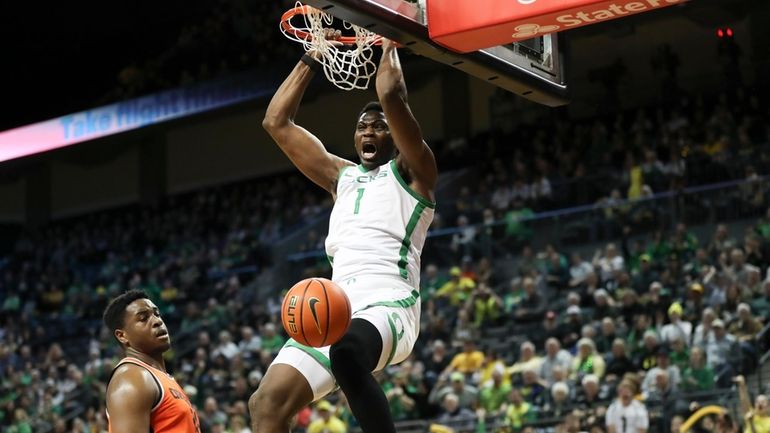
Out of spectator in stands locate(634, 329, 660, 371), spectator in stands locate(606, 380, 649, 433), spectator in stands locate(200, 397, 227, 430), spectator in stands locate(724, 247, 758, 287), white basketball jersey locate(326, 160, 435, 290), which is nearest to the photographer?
white basketball jersey locate(326, 160, 435, 290)

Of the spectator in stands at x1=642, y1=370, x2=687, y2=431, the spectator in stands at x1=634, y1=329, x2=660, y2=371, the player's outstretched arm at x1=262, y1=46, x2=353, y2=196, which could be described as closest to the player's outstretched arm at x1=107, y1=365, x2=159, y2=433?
the player's outstretched arm at x1=262, y1=46, x2=353, y2=196

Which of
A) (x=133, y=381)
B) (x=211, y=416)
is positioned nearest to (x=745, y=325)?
(x=211, y=416)

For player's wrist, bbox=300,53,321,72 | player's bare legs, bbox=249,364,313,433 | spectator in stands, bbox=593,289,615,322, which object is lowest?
player's bare legs, bbox=249,364,313,433

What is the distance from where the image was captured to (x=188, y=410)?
550 centimetres

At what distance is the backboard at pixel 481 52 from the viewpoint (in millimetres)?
5223

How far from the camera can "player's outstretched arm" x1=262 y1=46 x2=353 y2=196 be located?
613 centimetres

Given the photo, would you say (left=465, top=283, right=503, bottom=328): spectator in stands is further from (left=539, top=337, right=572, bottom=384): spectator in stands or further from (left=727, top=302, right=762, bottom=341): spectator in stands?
(left=727, top=302, right=762, bottom=341): spectator in stands

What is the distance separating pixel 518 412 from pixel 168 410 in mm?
8028

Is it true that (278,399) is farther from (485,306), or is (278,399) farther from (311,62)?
(485,306)

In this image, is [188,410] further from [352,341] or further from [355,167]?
[355,167]

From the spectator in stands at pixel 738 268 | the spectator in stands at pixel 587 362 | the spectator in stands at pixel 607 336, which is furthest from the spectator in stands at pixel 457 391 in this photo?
the spectator in stands at pixel 738 268

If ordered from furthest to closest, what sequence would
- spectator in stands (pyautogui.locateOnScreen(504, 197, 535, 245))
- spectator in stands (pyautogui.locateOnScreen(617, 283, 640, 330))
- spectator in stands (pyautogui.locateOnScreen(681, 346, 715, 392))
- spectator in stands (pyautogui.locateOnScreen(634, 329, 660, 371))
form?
spectator in stands (pyautogui.locateOnScreen(504, 197, 535, 245))
spectator in stands (pyautogui.locateOnScreen(617, 283, 640, 330))
spectator in stands (pyautogui.locateOnScreen(634, 329, 660, 371))
spectator in stands (pyautogui.locateOnScreen(681, 346, 715, 392))

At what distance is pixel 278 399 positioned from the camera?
Answer: 202 inches

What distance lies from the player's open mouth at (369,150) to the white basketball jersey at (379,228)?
0.27 feet
